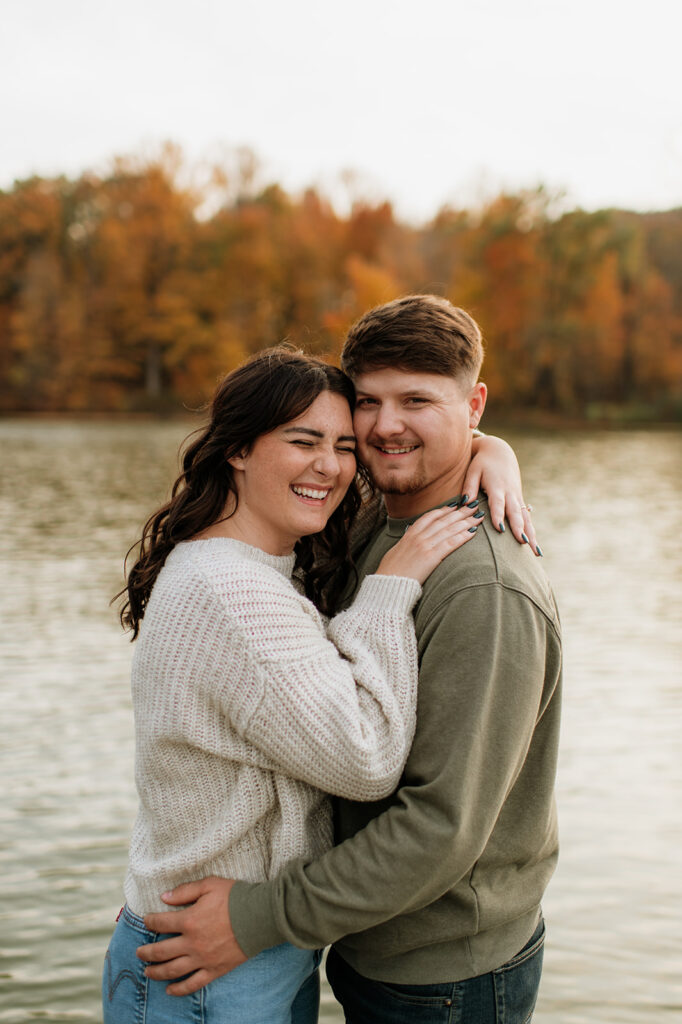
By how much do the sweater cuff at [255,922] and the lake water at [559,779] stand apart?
255cm

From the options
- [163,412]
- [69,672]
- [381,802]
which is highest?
[381,802]

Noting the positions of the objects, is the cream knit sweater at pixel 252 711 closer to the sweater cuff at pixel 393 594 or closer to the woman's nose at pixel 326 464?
the sweater cuff at pixel 393 594

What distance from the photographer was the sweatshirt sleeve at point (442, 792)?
6.62ft

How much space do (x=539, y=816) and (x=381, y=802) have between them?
0.37m

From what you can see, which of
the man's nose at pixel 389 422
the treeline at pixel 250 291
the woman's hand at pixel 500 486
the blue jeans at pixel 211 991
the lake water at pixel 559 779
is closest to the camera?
the blue jeans at pixel 211 991

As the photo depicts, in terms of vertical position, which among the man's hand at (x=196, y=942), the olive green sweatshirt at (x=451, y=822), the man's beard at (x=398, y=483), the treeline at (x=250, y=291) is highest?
the man's beard at (x=398, y=483)

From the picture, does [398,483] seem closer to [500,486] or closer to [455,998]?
[500,486]

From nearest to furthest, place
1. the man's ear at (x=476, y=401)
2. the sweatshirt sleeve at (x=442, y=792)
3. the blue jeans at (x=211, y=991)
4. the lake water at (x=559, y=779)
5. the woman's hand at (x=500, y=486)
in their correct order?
the sweatshirt sleeve at (x=442, y=792) < the blue jeans at (x=211, y=991) < the woman's hand at (x=500, y=486) < the man's ear at (x=476, y=401) < the lake water at (x=559, y=779)

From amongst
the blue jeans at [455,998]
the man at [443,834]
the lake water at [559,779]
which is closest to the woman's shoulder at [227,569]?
the man at [443,834]

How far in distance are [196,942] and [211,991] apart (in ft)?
0.38

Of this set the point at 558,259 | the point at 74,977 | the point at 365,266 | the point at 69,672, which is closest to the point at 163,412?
the point at 365,266

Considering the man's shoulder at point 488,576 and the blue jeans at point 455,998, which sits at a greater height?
the man's shoulder at point 488,576

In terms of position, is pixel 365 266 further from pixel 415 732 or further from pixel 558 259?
pixel 415 732

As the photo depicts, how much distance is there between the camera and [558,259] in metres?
49.8
